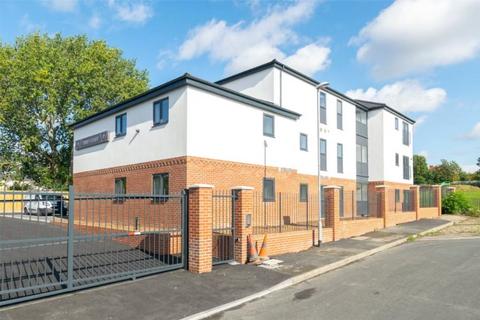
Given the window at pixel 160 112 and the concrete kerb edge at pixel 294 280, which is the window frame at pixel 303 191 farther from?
the window at pixel 160 112

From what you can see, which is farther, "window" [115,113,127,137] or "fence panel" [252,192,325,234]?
"window" [115,113,127,137]

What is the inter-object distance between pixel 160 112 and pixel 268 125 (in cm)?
546

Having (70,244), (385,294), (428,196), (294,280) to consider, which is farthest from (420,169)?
(70,244)

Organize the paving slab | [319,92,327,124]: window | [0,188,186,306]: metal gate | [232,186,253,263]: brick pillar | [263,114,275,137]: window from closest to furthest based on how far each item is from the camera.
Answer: the paving slab, [0,188,186,306]: metal gate, [232,186,253,263]: brick pillar, [263,114,275,137]: window, [319,92,327,124]: window

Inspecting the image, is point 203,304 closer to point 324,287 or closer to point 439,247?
point 324,287

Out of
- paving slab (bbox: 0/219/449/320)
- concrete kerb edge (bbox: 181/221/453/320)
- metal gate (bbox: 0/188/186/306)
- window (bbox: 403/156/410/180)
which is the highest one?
window (bbox: 403/156/410/180)

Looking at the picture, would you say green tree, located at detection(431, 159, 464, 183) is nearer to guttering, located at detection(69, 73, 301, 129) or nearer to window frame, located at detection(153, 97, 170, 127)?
guttering, located at detection(69, 73, 301, 129)

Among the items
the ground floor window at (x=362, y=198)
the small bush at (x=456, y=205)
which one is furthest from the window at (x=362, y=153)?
the small bush at (x=456, y=205)

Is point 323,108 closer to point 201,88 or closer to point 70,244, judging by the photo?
point 201,88

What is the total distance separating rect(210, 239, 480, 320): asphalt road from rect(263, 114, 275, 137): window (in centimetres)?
842

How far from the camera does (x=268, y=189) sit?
18906 mm

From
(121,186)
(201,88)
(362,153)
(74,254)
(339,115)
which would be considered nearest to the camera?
(74,254)

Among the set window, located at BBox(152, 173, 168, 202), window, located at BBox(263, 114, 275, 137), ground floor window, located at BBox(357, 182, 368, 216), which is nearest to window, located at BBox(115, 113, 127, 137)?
window, located at BBox(152, 173, 168, 202)

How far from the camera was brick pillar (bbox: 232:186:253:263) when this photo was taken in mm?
11391
